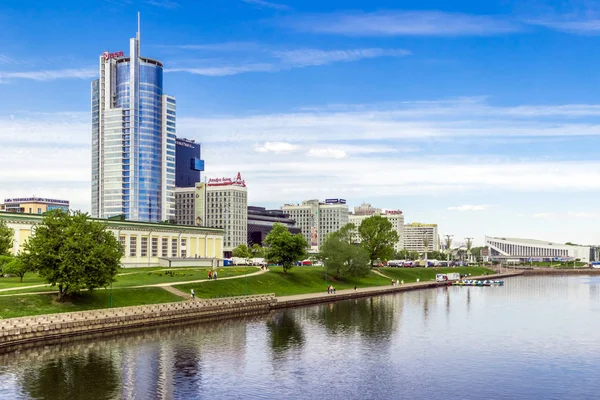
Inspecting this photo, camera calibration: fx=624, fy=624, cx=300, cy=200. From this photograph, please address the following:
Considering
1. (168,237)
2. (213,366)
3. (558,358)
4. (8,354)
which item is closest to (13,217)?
(168,237)

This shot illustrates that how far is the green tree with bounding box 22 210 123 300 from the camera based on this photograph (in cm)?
8844

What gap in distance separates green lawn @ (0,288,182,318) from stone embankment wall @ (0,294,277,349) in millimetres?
5243

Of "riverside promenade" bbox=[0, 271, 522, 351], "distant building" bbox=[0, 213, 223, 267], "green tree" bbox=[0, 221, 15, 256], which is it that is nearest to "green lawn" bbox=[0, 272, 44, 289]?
"green tree" bbox=[0, 221, 15, 256]

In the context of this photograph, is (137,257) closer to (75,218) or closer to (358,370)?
(75,218)

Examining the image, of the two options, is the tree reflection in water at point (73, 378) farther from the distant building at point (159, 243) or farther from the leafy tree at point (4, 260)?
the distant building at point (159, 243)

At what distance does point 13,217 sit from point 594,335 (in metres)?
119

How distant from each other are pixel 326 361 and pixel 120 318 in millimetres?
33867

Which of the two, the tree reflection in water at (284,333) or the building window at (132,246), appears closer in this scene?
the tree reflection in water at (284,333)

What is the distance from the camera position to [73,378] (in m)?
59.1

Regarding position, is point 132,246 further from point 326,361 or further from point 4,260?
point 326,361

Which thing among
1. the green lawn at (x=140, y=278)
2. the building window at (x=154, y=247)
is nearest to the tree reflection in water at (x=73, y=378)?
the green lawn at (x=140, y=278)

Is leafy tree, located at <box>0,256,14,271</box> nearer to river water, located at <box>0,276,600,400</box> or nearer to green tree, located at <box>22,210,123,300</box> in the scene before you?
green tree, located at <box>22,210,123,300</box>

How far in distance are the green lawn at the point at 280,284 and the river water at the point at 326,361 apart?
54.4ft

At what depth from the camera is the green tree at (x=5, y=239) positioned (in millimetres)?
125181
